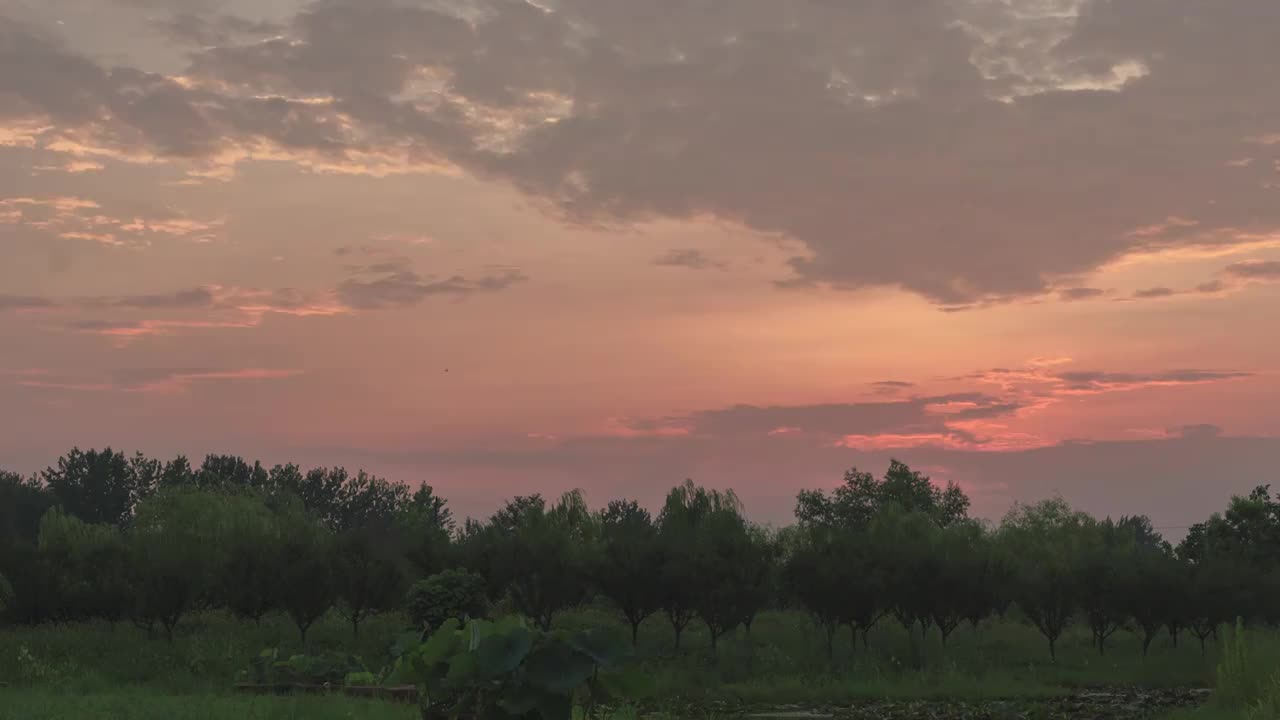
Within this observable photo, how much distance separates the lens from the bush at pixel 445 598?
36344 millimetres

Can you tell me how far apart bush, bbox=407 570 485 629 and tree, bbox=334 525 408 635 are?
3.74 meters

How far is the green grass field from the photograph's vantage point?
105 feet

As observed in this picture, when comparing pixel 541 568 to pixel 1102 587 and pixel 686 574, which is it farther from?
pixel 1102 587

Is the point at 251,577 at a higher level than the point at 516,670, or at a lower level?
lower

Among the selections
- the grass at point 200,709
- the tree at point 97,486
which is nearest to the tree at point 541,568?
the grass at point 200,709

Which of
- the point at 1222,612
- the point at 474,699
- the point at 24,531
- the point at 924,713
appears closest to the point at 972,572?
the point at 1222,612

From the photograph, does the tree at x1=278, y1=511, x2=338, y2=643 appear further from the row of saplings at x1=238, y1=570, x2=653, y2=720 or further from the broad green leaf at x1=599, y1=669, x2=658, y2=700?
the broad green leaf at x1=599, y1=669, x2=658, y2=700

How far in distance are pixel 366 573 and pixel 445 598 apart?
5491 millimetres

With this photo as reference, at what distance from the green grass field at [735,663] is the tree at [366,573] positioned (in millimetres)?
1086

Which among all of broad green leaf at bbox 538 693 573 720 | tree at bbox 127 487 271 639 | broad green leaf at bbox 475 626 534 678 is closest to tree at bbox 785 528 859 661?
tree at bbox 127 487 271 639

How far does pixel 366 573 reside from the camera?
135 ft

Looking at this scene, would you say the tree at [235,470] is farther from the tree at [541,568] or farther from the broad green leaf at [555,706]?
the broad green leaf at [555,706]

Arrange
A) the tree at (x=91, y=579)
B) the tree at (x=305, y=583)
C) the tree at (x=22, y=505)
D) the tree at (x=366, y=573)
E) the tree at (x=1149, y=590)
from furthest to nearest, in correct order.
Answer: the tree at (x=22, y=505), the tree at (x=1149, y=590), the tree at (x=366, y=573), the tree at (x=91, y=579), the tree at (x=305, y=583)

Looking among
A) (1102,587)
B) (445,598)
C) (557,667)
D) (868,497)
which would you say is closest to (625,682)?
(557,667)
